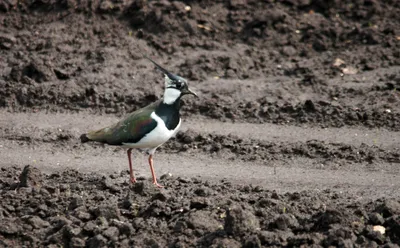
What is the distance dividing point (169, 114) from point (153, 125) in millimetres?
254

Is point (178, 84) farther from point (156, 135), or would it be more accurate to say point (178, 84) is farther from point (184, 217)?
point (184, 217)

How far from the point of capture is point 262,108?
11.7 meters

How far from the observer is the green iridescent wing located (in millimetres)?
9320

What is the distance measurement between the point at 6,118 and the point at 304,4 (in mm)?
5844

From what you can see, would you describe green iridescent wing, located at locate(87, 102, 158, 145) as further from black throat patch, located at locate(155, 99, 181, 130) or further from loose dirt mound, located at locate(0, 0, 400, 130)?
loose dirt mound, located at locate(0, 0, 400, 130)

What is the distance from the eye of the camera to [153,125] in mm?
9281

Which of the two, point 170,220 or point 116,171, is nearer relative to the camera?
point 170,220

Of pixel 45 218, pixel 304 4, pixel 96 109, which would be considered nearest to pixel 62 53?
pixel 96 109

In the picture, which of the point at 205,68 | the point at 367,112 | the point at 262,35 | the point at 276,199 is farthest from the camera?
the point at 262,35

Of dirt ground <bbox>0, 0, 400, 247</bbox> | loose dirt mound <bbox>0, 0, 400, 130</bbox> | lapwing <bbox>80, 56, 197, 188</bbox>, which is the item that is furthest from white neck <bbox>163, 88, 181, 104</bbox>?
loose dirt mound <bbox>0, 0, 400, 130</bbox>

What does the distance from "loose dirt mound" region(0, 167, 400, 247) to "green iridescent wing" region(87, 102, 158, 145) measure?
0.56m

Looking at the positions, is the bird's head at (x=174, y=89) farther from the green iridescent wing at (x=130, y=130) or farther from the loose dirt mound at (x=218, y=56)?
the loose dirt mound at (x=218, y=56)

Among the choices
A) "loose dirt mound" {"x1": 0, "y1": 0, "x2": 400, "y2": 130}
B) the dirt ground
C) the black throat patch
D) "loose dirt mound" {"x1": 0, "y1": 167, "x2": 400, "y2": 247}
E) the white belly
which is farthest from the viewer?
"loose dirt mound" {"x1": 0, "y1": 0, "x2": 400, "y2": 130}

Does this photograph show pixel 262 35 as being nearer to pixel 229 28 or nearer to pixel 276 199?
pixel 229 28
